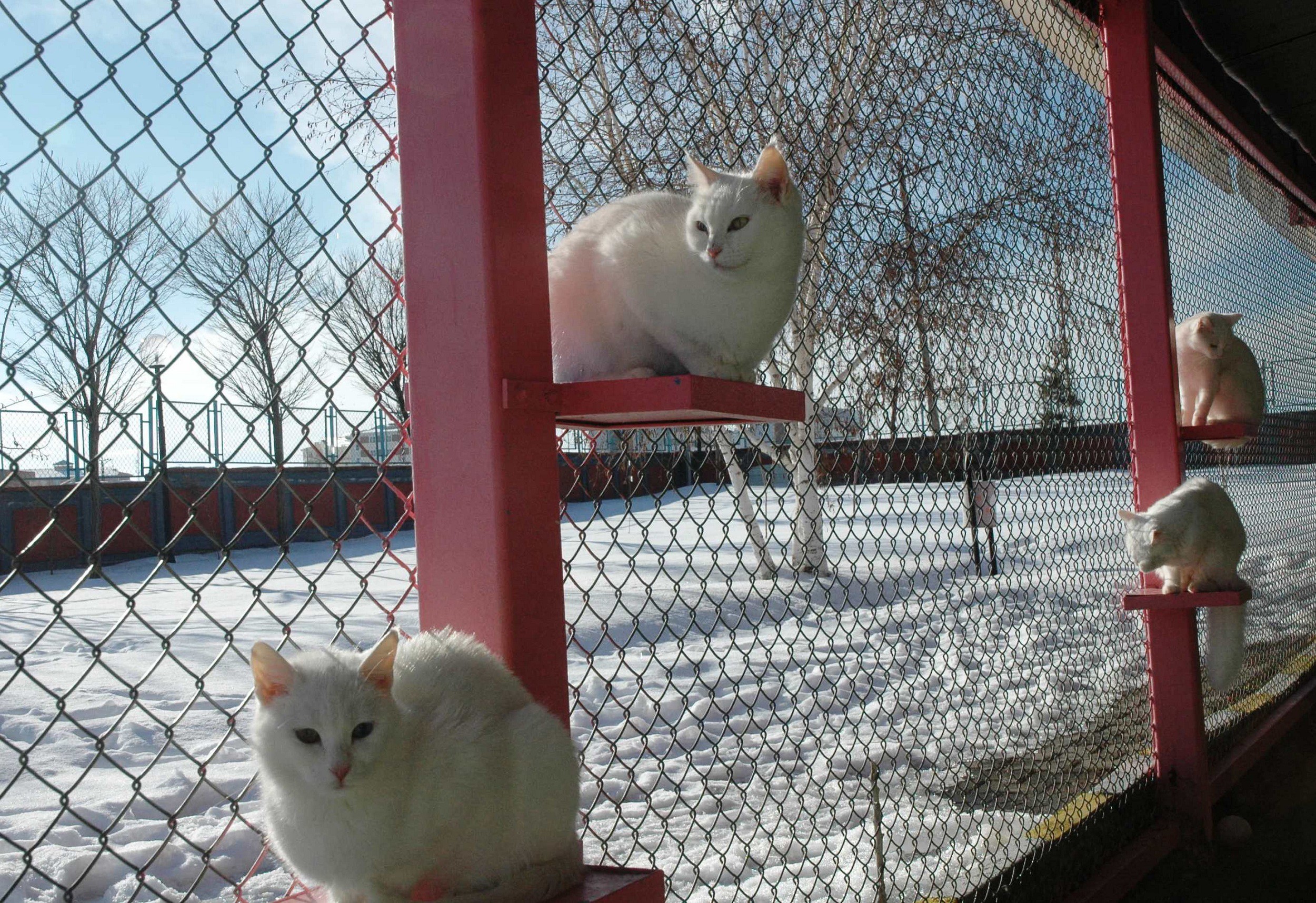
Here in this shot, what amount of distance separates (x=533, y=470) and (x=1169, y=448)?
2.98m

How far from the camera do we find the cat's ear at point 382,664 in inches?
43.1

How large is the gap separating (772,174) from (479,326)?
0.63 metres

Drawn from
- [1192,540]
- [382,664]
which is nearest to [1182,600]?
[1192,540]

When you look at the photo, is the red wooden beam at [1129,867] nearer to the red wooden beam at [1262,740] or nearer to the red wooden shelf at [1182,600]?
the red wooden beam at [1262,740]

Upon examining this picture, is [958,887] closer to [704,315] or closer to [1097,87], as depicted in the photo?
[704,315]

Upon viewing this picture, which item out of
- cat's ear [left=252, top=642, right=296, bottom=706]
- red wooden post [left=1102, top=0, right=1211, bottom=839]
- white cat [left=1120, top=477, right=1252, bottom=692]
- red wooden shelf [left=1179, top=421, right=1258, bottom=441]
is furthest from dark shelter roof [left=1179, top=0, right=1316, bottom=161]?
cat's ear [left=252, top=642, right=296, bottom=706]

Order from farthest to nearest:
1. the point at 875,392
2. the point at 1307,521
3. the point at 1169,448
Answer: the point at 1307,521 → the point at 875,392 → the point at 1169,448

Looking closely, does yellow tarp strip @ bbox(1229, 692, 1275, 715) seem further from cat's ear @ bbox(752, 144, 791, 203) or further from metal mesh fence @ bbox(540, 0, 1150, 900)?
cat's ear @ bbox(752, 144, 791, 203)

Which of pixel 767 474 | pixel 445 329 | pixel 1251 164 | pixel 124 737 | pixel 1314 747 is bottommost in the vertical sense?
pixel 1314 747

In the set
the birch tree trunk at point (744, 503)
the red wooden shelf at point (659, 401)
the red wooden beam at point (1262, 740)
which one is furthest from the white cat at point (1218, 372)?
the red wooden shelf at point (659, 401)

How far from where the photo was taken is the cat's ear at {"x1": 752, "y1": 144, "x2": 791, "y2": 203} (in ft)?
5.12

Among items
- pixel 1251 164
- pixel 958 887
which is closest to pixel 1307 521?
pixel 1251 164

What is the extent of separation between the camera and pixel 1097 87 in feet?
14.2

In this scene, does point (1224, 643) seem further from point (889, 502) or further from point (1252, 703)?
point (889, 502)
